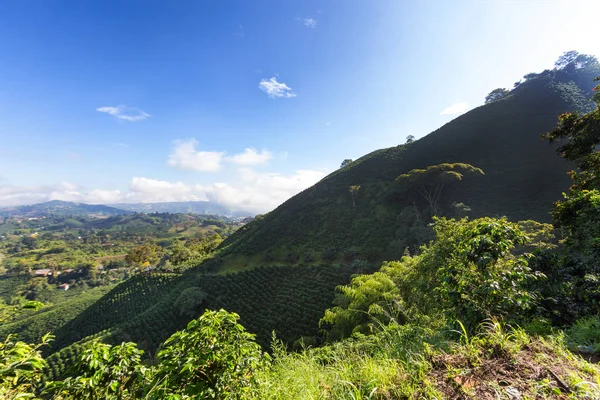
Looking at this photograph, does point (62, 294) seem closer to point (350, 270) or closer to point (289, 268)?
point (289, 268)

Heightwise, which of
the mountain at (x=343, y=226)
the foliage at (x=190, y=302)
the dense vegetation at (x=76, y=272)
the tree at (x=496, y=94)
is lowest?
the dense vegetation at (x=76, y=272)

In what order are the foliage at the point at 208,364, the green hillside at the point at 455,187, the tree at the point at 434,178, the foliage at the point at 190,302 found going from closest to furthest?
the foliage at the point at 208,364 → the foliage at the point at 190,302 → the green hillside at the point at 455,187 → the tree at the point at 434,178

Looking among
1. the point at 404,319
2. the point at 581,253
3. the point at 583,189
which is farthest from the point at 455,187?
the point at 581,253

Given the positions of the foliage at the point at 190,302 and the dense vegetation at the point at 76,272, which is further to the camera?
the dense vegetation at the point at 76,272

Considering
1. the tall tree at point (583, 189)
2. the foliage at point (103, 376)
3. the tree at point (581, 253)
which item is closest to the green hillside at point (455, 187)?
the tall tree at point (583, 189)

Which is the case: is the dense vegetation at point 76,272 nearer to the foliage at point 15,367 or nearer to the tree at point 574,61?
the foliage at point 15,367

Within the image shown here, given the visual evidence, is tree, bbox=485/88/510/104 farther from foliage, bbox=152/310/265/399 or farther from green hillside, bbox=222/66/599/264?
foliage, bbox=152/310/265/399

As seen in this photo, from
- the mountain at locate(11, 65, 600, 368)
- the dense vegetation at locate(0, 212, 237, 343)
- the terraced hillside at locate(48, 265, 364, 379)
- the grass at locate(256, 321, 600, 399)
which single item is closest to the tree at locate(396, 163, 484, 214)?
the mountain at locate(11, 65, 600, 368)
